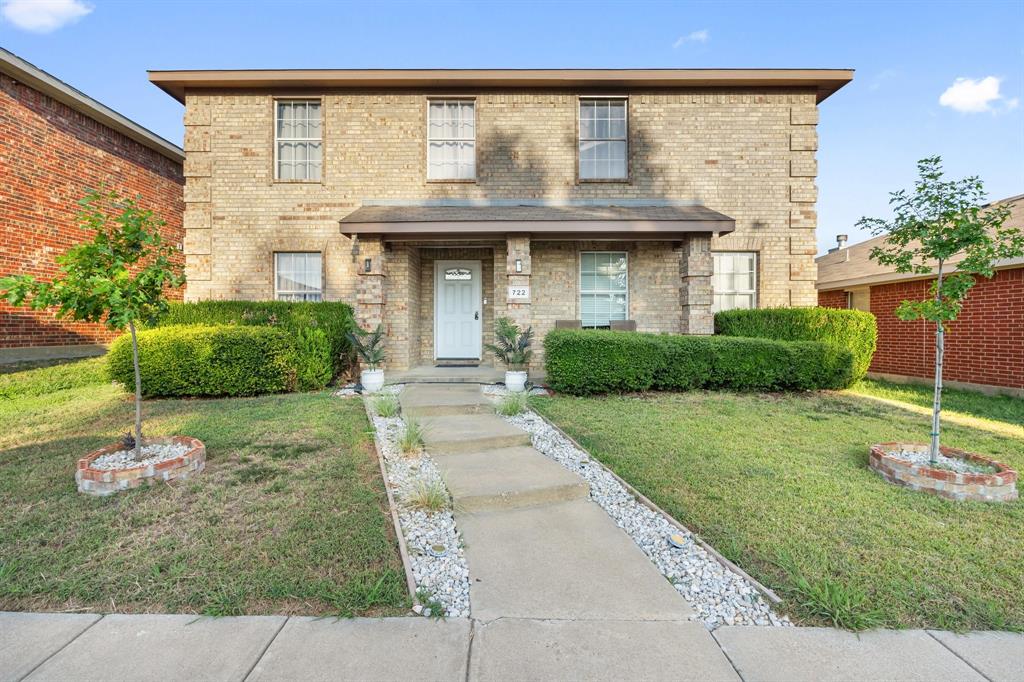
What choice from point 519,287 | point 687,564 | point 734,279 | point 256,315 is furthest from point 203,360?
point 734,279

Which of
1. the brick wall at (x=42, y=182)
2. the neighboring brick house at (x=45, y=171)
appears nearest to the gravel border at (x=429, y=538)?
the neighboring brick house at (x=45, y=171)

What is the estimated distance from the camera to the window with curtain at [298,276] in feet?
31.3

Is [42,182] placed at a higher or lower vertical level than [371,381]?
higher

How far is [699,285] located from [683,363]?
7.28 ft

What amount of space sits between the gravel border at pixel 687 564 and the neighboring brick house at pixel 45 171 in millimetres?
9865

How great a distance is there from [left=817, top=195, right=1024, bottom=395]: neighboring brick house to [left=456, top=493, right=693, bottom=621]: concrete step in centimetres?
660

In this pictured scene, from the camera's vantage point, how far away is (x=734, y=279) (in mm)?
9805

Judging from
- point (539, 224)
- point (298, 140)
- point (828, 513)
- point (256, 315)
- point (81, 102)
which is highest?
point (81, 102)

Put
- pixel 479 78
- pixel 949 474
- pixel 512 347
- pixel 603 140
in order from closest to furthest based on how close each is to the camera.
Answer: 1. pixel 949 474
2. pixel 512 347
3. pixel 479 78
4. pixel 603 140

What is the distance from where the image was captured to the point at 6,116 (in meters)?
8.34

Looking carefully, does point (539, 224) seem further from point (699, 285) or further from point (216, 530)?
point (216, 530)

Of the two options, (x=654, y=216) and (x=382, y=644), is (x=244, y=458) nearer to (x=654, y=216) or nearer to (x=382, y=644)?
(x=382, y=644)

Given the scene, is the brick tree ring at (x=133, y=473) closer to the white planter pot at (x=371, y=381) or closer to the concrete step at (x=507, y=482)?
the concrete step at (x=507, y=482)

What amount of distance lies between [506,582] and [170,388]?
22.1 feet
